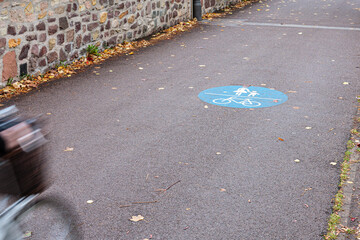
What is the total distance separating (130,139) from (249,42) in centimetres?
765

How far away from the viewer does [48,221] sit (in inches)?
144

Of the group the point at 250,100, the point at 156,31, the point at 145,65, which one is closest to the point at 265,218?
the point at 250,100

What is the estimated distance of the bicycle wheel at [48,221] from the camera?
3.39 meters

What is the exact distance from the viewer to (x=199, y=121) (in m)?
7.18

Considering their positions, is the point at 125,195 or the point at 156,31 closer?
the point at 125,195

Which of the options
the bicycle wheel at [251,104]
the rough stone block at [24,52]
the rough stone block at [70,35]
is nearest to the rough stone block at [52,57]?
the rough stone block at [70,35]

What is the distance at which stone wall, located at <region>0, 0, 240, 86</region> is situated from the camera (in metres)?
8.57

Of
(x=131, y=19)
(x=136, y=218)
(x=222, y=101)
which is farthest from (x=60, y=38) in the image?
(x=136, y=218)

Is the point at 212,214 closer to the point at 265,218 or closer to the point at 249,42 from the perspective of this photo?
the point at 265,218

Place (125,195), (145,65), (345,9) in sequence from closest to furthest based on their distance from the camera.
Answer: (125,195)
(145,65)
(345,9)

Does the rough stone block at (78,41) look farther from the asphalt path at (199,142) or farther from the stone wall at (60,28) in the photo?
the asphalt path at (199,142)

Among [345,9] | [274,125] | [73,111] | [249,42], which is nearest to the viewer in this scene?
[274,125]

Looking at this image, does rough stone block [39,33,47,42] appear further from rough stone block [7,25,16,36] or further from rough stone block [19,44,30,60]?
rough stone block [7,25,16,36]

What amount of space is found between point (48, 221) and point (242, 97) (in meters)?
5.25
